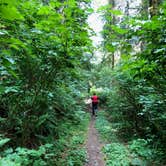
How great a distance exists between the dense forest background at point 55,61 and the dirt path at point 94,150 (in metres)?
0.31

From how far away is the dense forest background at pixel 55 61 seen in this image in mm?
2717

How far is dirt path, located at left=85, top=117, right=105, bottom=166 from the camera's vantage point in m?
6.35

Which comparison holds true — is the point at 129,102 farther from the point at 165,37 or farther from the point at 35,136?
the point at 165,37

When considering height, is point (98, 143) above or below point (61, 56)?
below

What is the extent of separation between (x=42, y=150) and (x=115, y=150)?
3.98 metres

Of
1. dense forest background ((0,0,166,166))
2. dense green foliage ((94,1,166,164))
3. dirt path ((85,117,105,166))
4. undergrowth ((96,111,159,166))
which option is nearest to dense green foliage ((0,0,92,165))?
dense forest background ((0,0,166,166))

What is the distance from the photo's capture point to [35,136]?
20.8 feet

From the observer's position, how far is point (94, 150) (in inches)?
296

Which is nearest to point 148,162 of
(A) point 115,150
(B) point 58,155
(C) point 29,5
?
(A) point 115,150

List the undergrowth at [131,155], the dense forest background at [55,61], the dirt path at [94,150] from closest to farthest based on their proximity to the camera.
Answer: the dense forest background at [55,61], the undergrowth at [131,155], the dirt path at [94,150]

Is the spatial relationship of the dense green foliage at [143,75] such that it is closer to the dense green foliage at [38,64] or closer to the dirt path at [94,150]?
the dense green foliage at [38,64]

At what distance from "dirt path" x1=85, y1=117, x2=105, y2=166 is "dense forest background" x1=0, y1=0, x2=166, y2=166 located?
31 centimetres

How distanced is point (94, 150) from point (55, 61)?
13.4 ft

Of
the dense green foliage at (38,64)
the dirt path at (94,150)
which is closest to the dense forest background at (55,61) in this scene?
the dense green foliage at (38,64)
